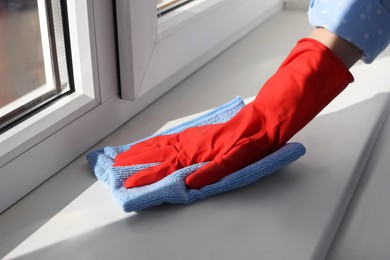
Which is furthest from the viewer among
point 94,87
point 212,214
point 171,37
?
point 171,37

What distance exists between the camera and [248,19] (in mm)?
1148

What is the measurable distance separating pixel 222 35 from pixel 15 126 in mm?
525

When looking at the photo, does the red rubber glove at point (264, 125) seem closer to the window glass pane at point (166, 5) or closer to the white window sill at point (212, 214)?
the white window sill at point (212, 214)

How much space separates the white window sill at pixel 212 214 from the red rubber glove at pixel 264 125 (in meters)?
0.04

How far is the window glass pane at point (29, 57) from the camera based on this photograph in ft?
2.10

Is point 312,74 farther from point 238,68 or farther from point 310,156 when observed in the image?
point 238,68

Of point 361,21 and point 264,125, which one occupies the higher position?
point 361,21

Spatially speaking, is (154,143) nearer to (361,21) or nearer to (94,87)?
(94,87)

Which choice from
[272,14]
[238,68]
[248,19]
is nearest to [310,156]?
[238,68]

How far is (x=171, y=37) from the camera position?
84 centimetres

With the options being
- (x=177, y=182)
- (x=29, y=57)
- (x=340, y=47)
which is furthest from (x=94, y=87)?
(x=340, y=47)

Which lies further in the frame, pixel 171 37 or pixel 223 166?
pixel 171 37

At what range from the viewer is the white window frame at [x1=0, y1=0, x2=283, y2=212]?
62 centimetres

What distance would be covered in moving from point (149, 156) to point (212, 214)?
112 mm
